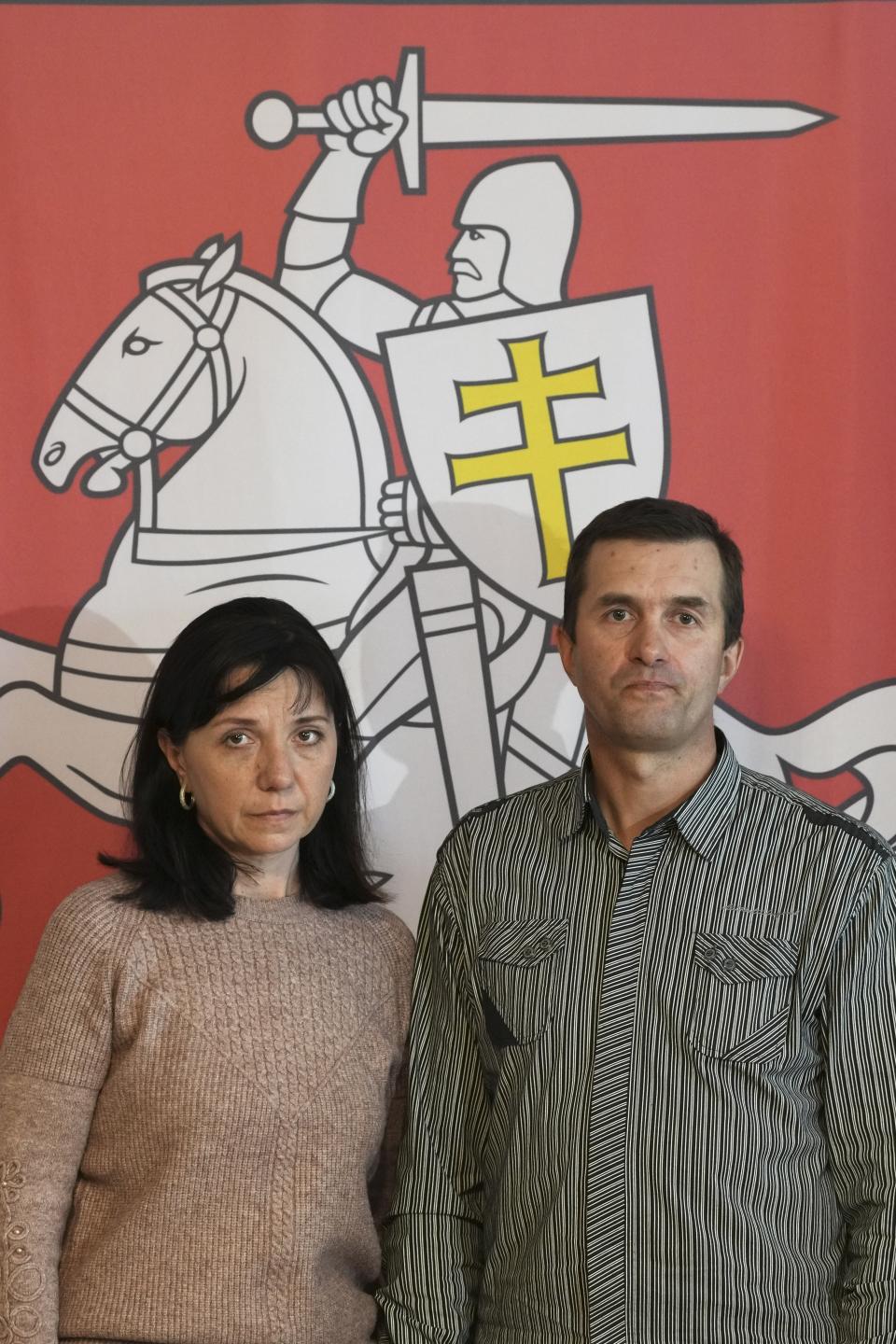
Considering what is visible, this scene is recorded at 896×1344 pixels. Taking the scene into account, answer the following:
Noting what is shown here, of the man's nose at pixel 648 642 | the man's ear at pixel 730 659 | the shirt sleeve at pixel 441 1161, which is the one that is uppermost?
the man's nose at pixel 648 642

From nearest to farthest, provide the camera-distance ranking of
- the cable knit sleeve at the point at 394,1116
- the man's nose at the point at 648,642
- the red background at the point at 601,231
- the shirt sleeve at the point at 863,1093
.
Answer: the shirt sleeve at the point at 863,1093, the man's nose at the point at 648,642, the cable knit sleeve at the point at 394,1116, the red background at the point at 601,231

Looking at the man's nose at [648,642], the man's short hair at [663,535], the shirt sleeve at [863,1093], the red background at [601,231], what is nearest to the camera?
the shirt sleeve at [863,1093]

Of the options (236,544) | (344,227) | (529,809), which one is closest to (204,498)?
(236,544)

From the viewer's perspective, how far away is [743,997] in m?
1.76

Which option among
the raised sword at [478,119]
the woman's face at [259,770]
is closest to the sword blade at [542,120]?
the raised sword at [478,119]

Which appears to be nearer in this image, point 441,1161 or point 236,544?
point 441,1161

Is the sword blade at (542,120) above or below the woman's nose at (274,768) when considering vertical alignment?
above

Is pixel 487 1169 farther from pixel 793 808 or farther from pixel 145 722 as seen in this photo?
pixel 145 722

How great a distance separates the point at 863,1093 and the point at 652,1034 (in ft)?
0.86

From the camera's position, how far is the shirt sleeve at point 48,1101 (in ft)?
5.66

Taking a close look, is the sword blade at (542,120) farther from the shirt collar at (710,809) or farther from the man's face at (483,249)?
the shirt collar at (710,809)

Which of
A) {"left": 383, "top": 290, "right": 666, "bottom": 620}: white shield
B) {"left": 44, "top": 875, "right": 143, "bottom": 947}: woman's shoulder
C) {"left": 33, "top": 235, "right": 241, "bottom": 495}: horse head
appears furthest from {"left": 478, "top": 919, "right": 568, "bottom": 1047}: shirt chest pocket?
{"left": 33, "top": 235, "right": 241, "bottom": 495}: horse head

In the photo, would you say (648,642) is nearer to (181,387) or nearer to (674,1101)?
(674,1101)

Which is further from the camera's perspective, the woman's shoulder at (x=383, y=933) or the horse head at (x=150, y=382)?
the horse head at (x=150, y=382)
